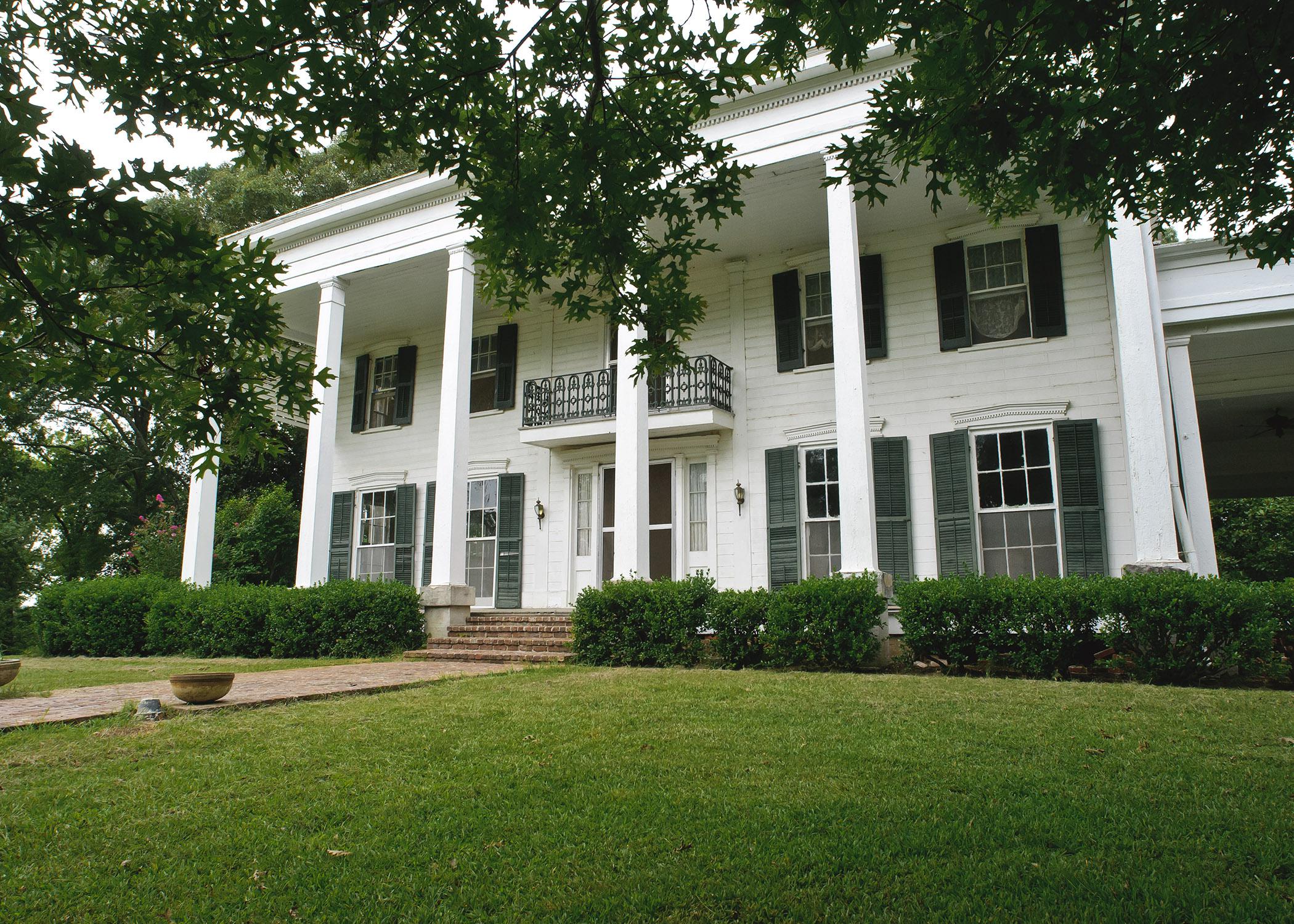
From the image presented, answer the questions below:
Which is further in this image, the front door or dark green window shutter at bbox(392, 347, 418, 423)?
dark green window shutter at bbox(392, 347, 418, 423)

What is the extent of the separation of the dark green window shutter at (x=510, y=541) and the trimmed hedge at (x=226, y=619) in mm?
2183

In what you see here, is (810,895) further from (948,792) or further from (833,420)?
(833,420)

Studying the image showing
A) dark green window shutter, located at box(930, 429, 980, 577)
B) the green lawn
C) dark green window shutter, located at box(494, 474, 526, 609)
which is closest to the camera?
the green lawn

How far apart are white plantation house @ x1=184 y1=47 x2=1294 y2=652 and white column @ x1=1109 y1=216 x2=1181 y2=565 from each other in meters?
0.03

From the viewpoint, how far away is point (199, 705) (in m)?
7.00

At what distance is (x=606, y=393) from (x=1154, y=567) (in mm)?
8241

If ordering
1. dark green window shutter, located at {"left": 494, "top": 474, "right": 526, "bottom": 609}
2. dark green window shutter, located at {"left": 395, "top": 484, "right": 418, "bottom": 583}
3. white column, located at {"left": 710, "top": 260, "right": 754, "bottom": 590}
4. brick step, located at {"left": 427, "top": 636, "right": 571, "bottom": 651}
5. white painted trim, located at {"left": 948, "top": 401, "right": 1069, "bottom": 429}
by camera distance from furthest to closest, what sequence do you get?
dark green window shutter, located at {"left": 395, "top": 484, "right": 418, "bottom": 583}, dark green window shutter, located at {"left": 494, "top": 474, "right": 526, "bottom": 609}, white column, located at {"left": 710, "top": 260, "right": 754, "bottom": 590}, brick step, located at {"left": 427, "top": 636, "right": 571, "bottom": 651}, white painted trim, located at {"left": 948, "top": 401, "right": 1069, "bottom": 429}

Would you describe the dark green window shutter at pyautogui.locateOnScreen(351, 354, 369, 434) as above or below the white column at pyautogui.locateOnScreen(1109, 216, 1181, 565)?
above

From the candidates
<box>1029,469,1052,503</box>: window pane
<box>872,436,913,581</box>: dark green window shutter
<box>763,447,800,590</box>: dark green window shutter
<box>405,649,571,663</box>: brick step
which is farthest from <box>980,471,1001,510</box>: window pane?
<box>405,649,571,663</box>: brick step

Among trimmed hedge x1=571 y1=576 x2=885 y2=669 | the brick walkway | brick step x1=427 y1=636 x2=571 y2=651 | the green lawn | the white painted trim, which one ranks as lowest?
the green lawn

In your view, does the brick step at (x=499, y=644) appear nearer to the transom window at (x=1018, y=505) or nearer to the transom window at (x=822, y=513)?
the transom window at (x=822, y=513)

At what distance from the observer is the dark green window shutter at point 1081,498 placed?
10.7m

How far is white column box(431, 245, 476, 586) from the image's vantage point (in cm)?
1298

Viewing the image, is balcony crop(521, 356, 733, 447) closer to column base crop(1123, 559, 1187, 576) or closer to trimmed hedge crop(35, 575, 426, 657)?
trimmed hedge crop(35, 575, 426, 657)
